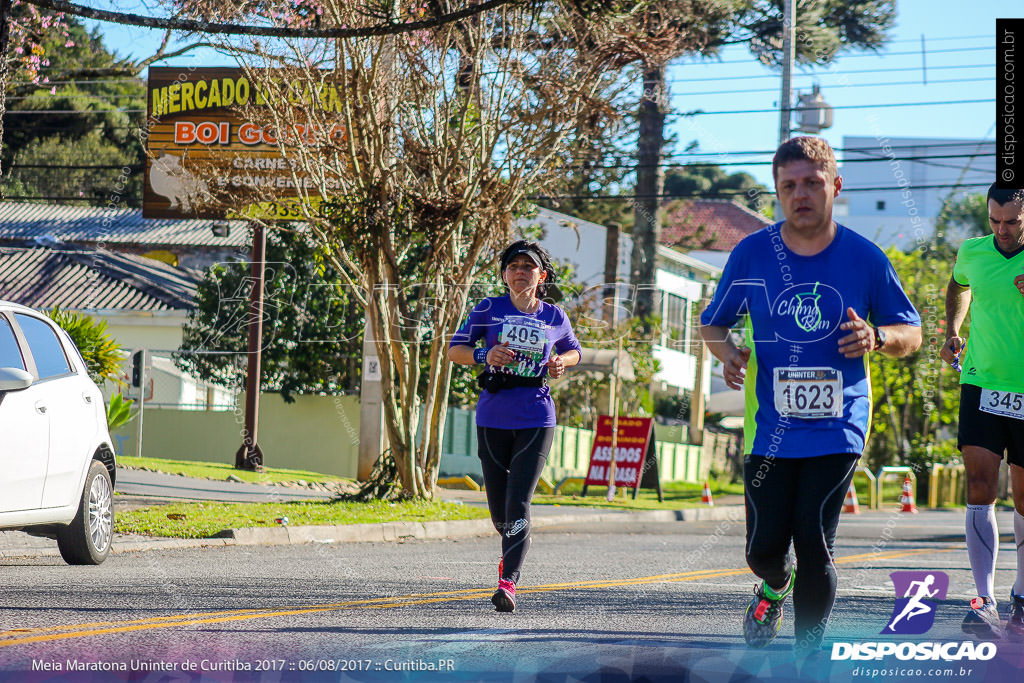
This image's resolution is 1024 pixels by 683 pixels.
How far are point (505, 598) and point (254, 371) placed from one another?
1759 cm

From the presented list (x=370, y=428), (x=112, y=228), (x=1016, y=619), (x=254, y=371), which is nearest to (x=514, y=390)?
(x=1016, y=619)

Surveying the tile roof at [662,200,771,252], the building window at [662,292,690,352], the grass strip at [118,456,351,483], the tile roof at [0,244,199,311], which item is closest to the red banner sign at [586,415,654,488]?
the grass strip at [118,456,351,483]

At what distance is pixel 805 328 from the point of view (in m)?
4.86

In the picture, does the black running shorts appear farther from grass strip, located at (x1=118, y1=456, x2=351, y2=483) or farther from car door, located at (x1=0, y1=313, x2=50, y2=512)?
grass strip, located at (x1=118, y1=456, x2=351, y2=483)

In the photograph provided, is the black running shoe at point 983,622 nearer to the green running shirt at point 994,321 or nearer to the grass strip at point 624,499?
the green running shirt at point 994,321

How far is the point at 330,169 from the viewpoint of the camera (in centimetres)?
1538

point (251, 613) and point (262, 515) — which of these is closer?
point (251, 613)

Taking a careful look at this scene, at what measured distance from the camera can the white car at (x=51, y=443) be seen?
782 cm

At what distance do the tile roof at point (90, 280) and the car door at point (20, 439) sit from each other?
12.7m

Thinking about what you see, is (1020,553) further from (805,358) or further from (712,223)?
(712,223)

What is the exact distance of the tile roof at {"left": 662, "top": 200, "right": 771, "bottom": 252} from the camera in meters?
53.8

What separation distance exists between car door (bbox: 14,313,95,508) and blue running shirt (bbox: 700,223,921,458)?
16.4 feet

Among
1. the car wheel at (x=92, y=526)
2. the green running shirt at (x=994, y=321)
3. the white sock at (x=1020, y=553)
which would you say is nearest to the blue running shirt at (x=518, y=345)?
the green running shirt at (x=994, y=321)

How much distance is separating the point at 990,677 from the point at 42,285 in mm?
22635
